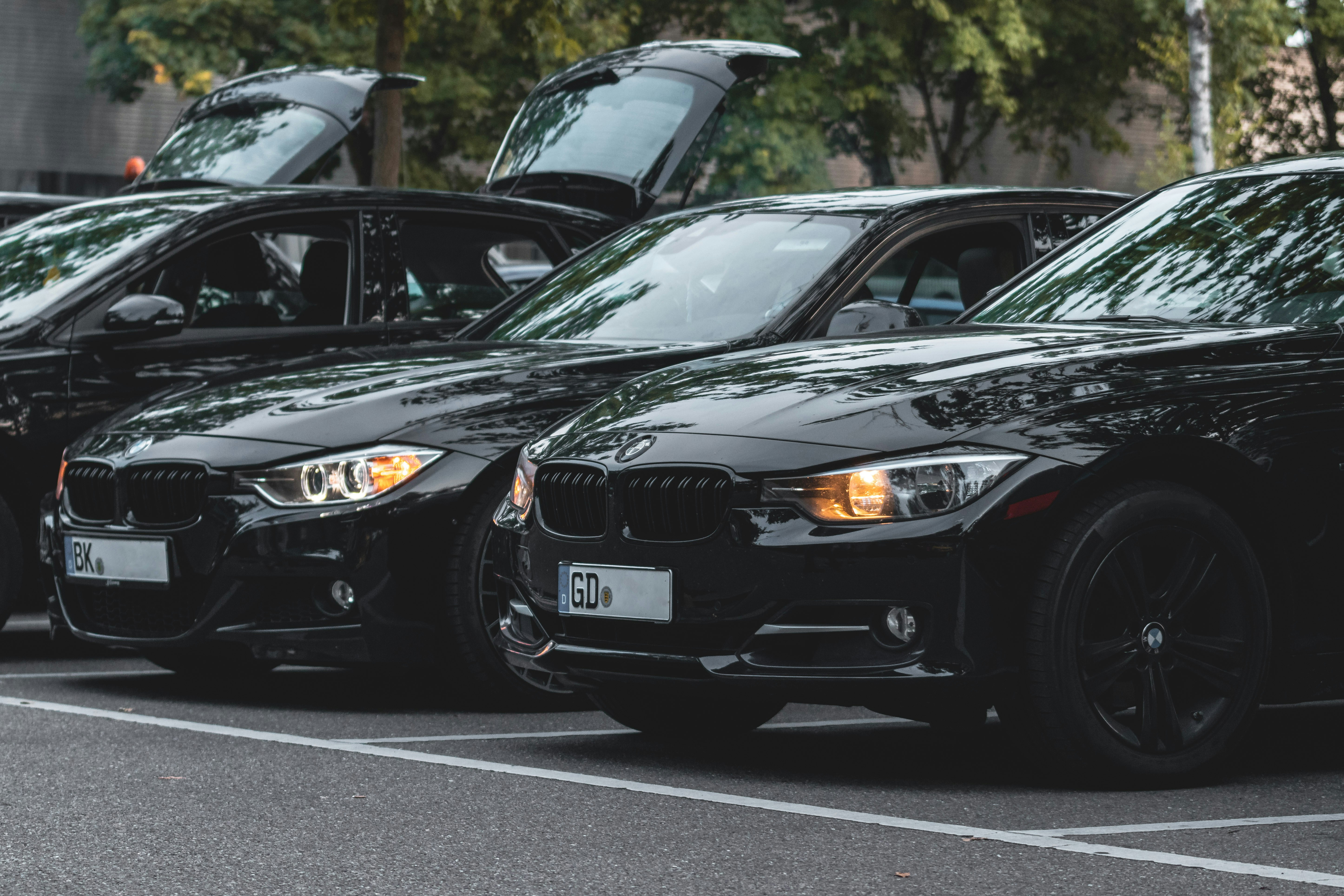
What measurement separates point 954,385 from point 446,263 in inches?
181

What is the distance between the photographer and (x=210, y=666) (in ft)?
25.8

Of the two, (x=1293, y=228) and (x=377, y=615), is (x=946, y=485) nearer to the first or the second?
(x=1293, y=228)

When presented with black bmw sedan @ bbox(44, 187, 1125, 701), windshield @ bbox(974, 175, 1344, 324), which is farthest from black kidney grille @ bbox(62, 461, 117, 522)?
windshield @ bbox(974, 175, 1344, 324)

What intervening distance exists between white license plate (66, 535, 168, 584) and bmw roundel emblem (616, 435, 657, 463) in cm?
203

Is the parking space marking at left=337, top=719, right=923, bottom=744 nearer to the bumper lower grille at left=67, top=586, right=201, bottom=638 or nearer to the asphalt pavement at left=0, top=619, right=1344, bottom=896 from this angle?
the asphalt pavement at left=0, top=619, right=1344, bottom=896

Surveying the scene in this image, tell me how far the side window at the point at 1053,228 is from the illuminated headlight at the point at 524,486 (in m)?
2.74

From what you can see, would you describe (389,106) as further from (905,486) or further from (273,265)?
(905,486)

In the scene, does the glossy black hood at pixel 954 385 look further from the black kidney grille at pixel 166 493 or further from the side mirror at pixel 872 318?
the black kidney grille at pixel 166 493

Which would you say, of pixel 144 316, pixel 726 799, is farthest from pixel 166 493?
pixel 726 799

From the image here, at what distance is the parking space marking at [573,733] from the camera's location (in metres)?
6.27

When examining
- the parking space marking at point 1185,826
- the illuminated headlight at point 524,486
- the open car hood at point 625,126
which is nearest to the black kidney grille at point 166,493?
the illuminated headlight at point 524,486

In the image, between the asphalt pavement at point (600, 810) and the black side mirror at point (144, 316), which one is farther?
the black side mirror at point (144, 316)

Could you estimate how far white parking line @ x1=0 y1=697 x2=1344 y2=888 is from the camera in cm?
436

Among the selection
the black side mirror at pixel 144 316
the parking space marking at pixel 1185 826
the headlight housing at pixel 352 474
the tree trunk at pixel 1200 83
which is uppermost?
the tree trunk at pixel 1200 83
